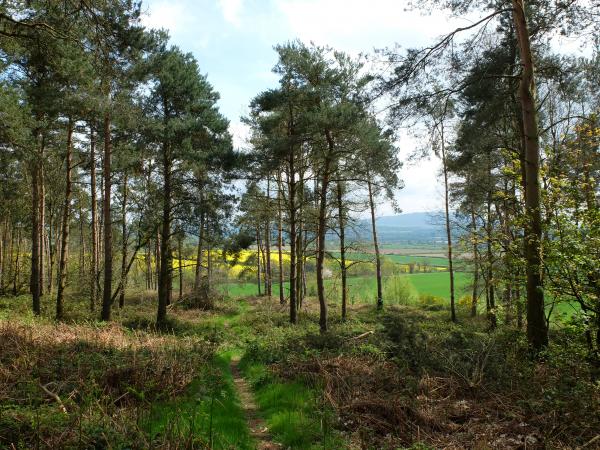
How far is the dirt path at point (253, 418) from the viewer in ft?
16.0

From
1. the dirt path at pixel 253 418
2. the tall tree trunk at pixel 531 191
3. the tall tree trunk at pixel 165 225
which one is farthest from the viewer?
the tall tree trunk at pixel 165 225

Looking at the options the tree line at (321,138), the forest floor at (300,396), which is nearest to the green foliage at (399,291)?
the tree line at (321,138)

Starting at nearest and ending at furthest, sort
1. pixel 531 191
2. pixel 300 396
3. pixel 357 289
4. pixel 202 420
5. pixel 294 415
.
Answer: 1. pixel 202 420
2. pixel 294 415
3. pixel 300 396
4. pixel 531 191
5. pixel 357 289

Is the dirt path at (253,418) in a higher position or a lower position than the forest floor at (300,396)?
lower

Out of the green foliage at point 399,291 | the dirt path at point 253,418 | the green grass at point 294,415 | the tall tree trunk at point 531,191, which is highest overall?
the tall tree trunk at point 531,191

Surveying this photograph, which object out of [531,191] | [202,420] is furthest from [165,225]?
[531,191]

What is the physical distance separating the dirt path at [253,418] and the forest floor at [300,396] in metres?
0.02

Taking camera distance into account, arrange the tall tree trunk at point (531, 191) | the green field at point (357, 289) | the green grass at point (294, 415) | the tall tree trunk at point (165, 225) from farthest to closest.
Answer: the green field at point (357, 289) < the tall tree trunk at point (165, 225) < the tall tree trunk at point (531, 191) < the green grass at point (294, 415)

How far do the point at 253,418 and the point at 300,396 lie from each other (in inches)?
33.6

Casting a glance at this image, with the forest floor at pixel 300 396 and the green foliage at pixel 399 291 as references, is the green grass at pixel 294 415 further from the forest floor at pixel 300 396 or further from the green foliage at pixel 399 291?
the green foliage at pixel 399 291

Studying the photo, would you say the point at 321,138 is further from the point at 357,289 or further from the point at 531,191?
→ the point at 357,289

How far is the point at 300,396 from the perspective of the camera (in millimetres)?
6012

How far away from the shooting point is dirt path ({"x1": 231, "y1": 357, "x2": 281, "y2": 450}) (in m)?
4.87

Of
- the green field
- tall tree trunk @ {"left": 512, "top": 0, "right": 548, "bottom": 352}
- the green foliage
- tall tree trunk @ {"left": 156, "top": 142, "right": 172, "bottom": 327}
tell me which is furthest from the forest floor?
the green foliage
